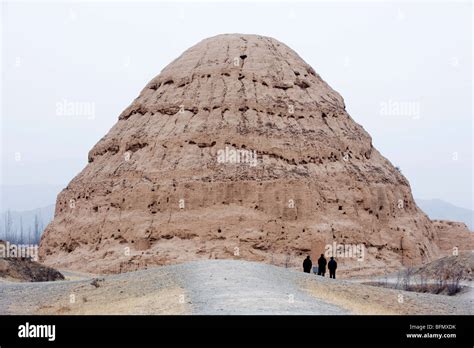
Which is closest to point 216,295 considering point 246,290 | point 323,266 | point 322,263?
point 246,290

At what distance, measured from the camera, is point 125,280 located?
76.1 ft

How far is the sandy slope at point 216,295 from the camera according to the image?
17.0 m

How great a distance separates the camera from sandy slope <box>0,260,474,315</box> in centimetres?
1698

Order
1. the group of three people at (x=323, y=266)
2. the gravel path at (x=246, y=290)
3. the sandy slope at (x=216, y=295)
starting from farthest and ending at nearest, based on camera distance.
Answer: the group of three people at (x=323, y=266)
the sandy slope at (x=216, y=295)
the gravel path at (x=246, y=290)

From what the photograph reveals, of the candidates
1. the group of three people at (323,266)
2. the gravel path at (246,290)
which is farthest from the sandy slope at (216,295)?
the group of three people at (323,266)

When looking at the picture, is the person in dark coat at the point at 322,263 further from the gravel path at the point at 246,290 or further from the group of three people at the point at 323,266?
the gravel path at the point at 246,290

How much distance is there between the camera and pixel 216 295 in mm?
18062

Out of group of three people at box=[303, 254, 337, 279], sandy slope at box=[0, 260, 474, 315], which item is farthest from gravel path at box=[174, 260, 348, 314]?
group of three people at box=[303, 254, 337, 279]

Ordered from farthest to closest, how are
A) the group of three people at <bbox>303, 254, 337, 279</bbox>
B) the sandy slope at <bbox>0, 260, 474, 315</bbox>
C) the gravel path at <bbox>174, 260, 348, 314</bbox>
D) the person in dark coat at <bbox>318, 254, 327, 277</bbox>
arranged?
the person in dark coat at <bbox>318, 254, 327, 277</bbox> → the group of three people at <bbox>303, 254, 337, 279</bbox> → the sandy slope at <bbox>0, 260, 474, 315</bbox> → the gravel path at <bbox>174, 260, 348, 314</bbox>

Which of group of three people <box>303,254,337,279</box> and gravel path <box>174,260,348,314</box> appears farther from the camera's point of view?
group of three people <box>303,254,337,279</box>

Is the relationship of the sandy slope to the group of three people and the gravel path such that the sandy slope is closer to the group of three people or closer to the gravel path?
the gravel path

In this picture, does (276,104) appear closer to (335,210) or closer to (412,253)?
(335,210)
